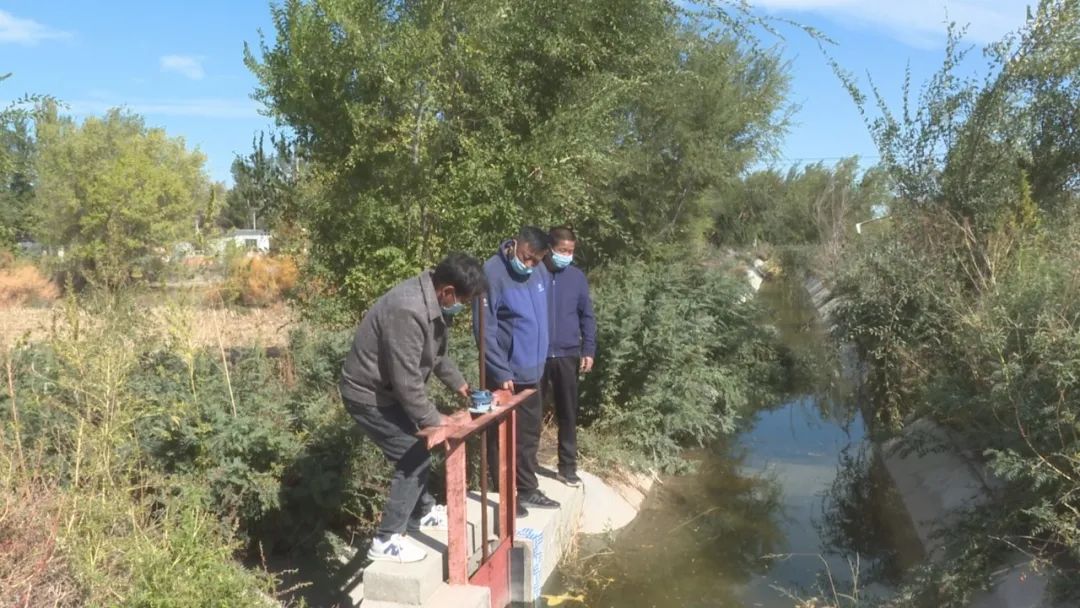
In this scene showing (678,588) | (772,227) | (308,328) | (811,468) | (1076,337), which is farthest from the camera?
(772,227)

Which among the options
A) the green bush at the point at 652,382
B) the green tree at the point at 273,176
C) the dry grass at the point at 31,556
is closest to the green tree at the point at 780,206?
the green bush at the point at 652,382

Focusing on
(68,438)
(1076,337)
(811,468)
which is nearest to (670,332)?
(811,468)

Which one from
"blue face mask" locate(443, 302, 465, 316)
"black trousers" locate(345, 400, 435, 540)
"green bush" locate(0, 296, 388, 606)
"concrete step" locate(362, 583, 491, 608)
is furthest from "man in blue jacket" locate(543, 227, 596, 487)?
"concrete step" locate(362, 583, 491, 608)

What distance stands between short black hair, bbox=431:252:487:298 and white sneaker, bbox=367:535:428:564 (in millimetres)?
1298

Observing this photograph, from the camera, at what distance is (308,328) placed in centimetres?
838

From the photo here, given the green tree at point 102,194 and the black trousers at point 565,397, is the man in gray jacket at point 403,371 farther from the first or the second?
the green tree at point 102,194

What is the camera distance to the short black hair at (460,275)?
4.24m

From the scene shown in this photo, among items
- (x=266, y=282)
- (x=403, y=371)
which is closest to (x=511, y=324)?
(x=403, y=371)

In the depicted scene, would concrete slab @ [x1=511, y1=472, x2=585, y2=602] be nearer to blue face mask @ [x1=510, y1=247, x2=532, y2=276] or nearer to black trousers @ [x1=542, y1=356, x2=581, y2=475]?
black trousers @ [x1=542, y1=356, x2=581, y2=475]

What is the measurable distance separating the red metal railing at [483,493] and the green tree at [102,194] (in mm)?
22122

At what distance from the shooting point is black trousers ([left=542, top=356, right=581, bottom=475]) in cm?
633

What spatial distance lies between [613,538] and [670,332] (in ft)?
8.57

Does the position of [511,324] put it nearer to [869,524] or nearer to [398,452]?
[398,452]

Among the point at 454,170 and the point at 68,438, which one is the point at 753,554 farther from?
the point at 68,438
